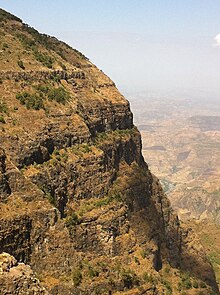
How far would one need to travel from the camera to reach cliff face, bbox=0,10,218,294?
35188 millimetres

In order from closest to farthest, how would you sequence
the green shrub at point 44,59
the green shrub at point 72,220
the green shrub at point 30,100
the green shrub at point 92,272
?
the green shrub at point 92,272 → the green shrub at point 72,220 → the green shrub at point 30,100 → the green shrub at point 44,59

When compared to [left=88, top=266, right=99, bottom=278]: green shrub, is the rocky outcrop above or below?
above

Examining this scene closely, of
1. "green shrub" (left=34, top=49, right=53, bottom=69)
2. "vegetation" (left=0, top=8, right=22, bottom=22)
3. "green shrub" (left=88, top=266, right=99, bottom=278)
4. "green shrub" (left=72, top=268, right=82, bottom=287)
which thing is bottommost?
"green shrub" (left=88, top=266, right=99, bottom=278)

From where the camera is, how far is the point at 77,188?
47844 millimetres

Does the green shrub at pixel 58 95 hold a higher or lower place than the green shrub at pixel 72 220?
higher

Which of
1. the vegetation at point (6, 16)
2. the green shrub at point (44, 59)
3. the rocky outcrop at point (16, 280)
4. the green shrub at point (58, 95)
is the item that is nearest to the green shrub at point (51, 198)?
the green shrub at point (58, 95)

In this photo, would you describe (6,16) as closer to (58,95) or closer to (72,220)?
(58,95)

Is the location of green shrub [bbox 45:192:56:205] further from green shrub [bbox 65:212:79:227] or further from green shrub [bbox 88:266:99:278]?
green shrub [bbox 88:266:99:278]

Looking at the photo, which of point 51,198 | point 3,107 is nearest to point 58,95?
point 3,107

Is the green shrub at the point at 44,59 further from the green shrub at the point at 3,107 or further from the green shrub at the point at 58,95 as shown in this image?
the green shrub at the point at 3,107

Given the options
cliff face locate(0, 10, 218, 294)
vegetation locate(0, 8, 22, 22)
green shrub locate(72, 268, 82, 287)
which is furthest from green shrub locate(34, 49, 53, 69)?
green shrub locate(72, 268, 82, 287)

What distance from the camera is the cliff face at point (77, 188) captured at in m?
35.2

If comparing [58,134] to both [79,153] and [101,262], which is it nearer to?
[79,153]

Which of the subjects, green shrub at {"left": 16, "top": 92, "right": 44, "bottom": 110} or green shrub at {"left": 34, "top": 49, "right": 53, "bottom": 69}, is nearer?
green shrub at {"left": 16, "top": 92, "right": 44, "bottom": 110}
